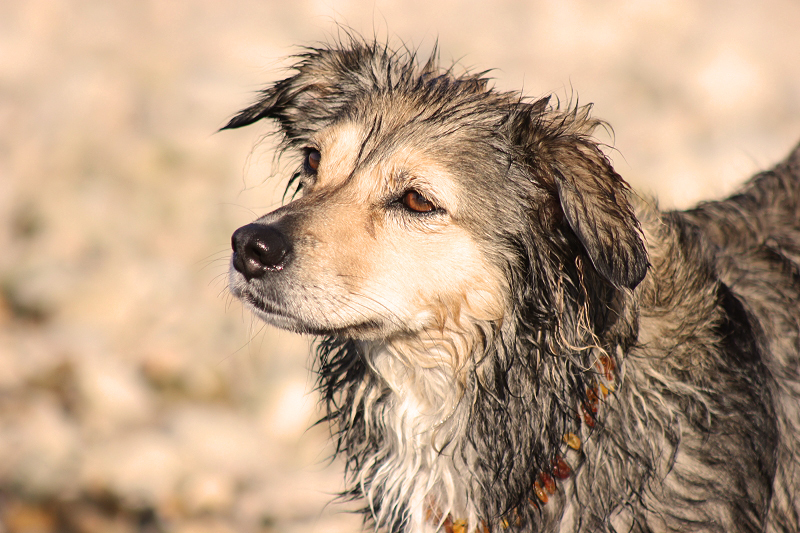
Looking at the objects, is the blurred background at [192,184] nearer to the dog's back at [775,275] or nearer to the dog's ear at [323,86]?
the dog's ear at [323,86]

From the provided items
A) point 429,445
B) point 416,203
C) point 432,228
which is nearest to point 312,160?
point 416,203

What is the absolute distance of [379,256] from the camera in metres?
2.88

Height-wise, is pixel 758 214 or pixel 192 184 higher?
pixel 192 184

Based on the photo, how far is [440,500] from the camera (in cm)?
318

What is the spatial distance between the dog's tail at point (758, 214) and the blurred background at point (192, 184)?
1.59m

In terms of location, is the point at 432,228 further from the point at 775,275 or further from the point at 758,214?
the point at 758,214

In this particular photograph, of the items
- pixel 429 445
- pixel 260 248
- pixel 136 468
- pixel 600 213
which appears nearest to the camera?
pixel 600 213

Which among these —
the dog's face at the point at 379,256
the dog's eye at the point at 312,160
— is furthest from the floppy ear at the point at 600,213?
the dog's eye at the point at 312,160

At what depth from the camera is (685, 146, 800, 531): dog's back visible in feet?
10.0

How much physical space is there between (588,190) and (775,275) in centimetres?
124

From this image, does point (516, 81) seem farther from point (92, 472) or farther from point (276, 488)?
point (92, 472)

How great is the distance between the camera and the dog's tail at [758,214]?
3.53 m

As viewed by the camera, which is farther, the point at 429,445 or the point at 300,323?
the point at 429,445

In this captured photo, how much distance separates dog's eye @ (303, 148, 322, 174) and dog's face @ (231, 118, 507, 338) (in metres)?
0.38
